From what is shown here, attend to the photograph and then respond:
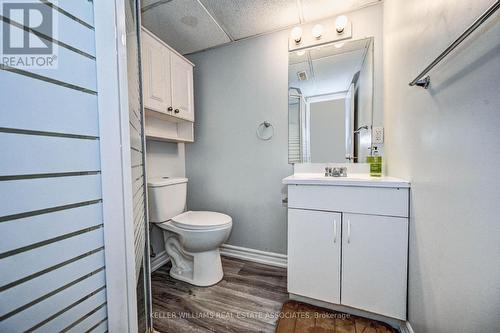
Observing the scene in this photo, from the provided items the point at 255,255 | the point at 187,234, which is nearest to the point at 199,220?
the point at 187,234

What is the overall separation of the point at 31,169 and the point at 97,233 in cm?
21

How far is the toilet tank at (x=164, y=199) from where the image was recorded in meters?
1.49

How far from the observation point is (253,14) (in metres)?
1.48

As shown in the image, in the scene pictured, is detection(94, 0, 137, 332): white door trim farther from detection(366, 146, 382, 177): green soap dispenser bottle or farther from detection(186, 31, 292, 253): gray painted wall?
detection(366, 146, 382, 177): green soap dispenser bottle

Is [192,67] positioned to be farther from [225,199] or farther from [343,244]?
[343,244]

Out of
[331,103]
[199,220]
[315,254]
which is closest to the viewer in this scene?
[315,254]

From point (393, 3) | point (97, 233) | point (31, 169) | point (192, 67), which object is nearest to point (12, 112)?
point (31, 169)

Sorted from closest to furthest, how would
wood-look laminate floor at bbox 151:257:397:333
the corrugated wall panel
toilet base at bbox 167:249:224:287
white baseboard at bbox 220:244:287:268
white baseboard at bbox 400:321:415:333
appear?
the corrugated wall panel
white baseboard at bbox 400:321:415:333
wood-look laminate floor at bbox 151:257:397:333
toilet base at bbox 167:249:224:287
white baseboard at bbox 220:244:287:268

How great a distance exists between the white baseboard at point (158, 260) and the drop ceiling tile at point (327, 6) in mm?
2319

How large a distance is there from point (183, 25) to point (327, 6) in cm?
112

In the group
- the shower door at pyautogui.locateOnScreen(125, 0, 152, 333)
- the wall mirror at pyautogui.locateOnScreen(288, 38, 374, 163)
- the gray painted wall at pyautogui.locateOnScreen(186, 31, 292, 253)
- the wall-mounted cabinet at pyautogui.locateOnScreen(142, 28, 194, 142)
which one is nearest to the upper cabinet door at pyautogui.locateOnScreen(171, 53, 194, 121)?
the wall-mounted cabinet at pyautogui.locateOnScreen(142, 28, 194, 142)

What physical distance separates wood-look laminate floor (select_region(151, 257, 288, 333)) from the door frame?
0.73 meters

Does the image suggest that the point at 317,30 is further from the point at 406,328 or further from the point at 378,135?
the point at 406,328

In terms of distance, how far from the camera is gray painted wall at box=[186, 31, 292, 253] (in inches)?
68.0
